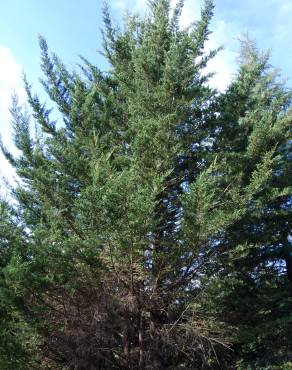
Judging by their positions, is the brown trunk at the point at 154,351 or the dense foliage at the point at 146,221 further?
the brown trunk at the point at 154,351

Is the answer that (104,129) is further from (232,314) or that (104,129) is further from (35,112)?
(232,314)

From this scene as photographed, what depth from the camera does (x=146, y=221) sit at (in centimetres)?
748

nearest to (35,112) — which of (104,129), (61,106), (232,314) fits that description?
(61,106)

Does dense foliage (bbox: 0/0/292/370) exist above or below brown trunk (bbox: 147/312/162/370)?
above

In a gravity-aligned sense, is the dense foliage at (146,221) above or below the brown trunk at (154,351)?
above

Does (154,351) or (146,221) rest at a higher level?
(146,221)

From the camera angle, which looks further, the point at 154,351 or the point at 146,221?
the point at 154,351

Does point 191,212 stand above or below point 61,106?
below

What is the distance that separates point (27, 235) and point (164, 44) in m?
5.46

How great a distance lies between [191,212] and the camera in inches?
306

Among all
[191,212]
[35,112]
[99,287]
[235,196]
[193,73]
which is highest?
[193,73]

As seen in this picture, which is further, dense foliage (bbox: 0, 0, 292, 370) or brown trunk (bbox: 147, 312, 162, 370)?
brown trunk (bbox: 147, 312, 162, 370)

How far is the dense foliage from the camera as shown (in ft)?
25.3

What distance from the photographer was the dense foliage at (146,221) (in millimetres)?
7719
